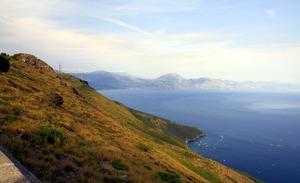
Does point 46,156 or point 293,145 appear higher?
point 46,156

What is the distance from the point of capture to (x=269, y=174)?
138m

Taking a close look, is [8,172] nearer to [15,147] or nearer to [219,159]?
[15,147]

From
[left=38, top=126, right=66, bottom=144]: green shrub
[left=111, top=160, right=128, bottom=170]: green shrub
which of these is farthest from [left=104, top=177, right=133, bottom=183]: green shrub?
[left=38, top=126, right=66, bottom=144]: green shrub

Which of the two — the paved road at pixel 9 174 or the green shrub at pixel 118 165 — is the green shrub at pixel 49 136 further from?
the paved road at pixel 9 174

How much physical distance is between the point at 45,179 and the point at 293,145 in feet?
692

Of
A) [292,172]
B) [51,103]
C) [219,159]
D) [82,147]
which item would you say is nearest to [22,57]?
[51,103]

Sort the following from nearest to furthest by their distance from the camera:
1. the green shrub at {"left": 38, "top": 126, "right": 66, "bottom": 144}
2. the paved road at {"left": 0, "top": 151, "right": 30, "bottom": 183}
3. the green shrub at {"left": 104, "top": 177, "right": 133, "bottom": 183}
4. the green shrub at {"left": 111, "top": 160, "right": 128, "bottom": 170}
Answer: the paved road at {"left": 0, "top": 151, "right": 30, "bottom": 183} → the green shrub at {"left": 104, "top": 177, "right": 133, "bottom": 183} → the green shrub at {"left": 38, "top": 126, "right": 66, "bottom": 144} → the green shrub at {"left": 111, "top": 160, "right": 128, "bottom": 170}

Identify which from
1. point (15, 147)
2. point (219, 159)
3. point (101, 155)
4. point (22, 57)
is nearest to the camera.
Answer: point (15, 147)

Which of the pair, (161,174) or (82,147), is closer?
(82,147)

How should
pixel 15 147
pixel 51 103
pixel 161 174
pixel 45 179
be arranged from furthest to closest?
1. pixel 51 103
2. pixel 161 174
3. pixel 15 147
4. pixel 45 179

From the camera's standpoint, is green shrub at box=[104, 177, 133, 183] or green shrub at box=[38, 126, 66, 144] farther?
green shrub at box=[38, 126, 66, 144]

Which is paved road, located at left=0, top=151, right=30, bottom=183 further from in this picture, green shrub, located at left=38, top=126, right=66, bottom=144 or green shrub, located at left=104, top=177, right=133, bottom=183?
green shrub, located at left=38, top=126, right=66, bottom=144

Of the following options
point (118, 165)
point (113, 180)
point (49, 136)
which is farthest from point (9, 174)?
point (118, 165)

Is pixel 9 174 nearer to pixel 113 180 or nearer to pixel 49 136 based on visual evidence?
pixel 113 180
